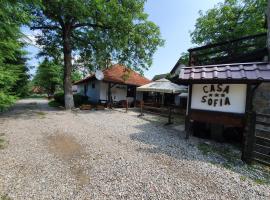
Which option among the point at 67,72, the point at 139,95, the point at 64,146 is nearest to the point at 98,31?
the point at 67,72

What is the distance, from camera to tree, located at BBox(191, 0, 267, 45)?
A: 1316 cm

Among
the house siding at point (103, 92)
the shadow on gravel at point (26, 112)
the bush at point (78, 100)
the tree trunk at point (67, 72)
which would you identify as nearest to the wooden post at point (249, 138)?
the shadow on gravel at point (26, 112)

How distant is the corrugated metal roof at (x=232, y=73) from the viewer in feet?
16.9

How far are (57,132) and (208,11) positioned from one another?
672 inches

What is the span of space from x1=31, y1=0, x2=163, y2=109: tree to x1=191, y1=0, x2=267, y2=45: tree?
14.5 feet

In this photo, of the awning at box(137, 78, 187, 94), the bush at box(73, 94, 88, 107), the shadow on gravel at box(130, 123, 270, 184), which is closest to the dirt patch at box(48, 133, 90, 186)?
the shadow on gravel at box(130, 123, 270, 184)

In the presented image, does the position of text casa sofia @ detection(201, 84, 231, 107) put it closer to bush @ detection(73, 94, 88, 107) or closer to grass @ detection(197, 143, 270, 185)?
grass @ detection(197, 143, 270, 185)

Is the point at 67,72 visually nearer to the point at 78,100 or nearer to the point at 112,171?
the point at 78,100

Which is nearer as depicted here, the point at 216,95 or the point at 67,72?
the point at 216,95

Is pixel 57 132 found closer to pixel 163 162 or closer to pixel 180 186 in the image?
pixel 163 162

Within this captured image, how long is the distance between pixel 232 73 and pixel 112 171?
4.93m

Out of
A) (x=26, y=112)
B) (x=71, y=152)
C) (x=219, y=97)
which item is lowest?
(x=71, y=152)

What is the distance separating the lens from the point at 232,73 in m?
5.61

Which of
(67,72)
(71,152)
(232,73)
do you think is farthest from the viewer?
(67,72)
